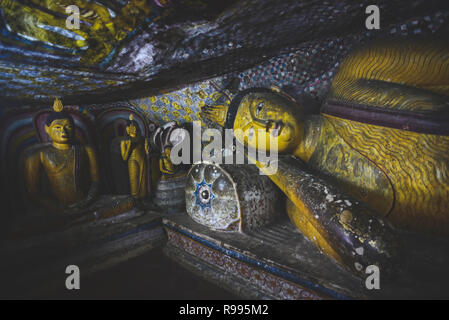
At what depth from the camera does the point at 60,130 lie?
2422 mm

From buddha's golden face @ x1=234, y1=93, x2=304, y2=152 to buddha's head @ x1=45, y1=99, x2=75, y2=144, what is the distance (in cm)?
177

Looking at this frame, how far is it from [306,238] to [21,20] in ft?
7.58

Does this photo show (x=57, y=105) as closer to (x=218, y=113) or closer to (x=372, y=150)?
(x=218, y=113)

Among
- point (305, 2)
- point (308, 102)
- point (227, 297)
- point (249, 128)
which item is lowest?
point (227, 297)

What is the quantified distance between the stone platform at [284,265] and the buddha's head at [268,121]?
75 cm

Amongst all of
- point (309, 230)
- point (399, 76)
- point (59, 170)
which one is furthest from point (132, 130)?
point (399, 76)

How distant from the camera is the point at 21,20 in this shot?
1370 millimetres

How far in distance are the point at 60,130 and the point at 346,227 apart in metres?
2.64

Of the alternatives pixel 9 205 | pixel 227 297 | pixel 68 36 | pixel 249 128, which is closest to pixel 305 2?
pixel 249 128

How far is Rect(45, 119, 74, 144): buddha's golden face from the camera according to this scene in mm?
2406

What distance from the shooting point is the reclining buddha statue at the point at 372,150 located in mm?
1362

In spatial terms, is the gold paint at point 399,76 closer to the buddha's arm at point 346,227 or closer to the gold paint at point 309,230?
the buddha's arm at point 346,227

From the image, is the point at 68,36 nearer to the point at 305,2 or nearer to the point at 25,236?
the point at 305,2

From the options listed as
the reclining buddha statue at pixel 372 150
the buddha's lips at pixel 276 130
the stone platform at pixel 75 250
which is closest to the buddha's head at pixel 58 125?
the stone platform at pixel 75 250
